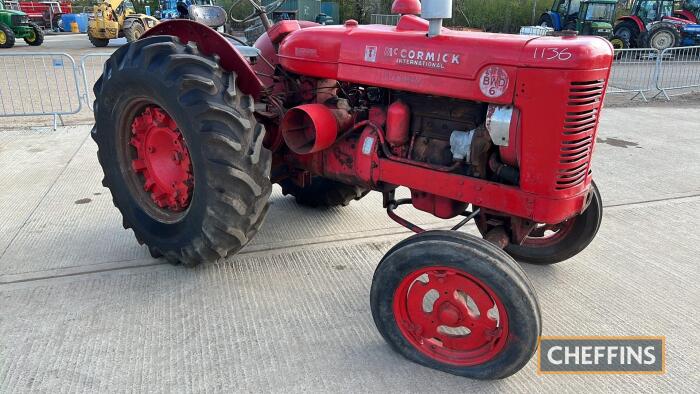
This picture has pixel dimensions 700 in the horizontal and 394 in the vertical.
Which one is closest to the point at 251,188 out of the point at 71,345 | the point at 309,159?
the point at 309,159

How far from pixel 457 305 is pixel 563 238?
48.7 inches

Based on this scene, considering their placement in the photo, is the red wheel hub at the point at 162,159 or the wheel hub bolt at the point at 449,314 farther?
the red wheel hub at the point at 162,159

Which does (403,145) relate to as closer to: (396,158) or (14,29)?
(396,158)

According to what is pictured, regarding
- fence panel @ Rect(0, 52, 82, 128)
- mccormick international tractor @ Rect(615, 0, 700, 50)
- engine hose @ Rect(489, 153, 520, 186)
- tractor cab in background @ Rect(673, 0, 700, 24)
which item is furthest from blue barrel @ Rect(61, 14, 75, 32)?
engine hose @ Rect(489, 153, 520, 186)

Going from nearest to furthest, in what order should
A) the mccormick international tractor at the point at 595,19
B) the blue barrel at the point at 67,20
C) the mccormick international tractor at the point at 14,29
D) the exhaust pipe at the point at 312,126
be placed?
the exhaust pipe at the point at 312,126 < the mccormick international tractor at the point at 595,19 < the mccormick international tractor at the point at 14,29 < the blue barrel at the point at 67,20

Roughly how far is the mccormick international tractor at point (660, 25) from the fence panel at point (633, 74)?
176 inches

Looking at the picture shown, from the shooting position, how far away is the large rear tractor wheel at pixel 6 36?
18.7m

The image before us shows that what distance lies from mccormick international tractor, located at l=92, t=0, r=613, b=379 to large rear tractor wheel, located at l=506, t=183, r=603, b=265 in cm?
1

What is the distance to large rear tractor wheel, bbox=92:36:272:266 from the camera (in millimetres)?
2680

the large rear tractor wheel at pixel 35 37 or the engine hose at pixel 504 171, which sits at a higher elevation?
the engine hose at pixel 504 171

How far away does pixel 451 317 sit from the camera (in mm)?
2277

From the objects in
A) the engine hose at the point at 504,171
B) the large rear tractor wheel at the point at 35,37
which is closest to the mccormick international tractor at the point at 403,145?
the engine hose at the point at 504,171

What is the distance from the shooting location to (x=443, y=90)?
2.47 metres

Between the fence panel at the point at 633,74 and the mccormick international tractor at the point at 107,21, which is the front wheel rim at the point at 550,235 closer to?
the fence panel at the point at 633,74
